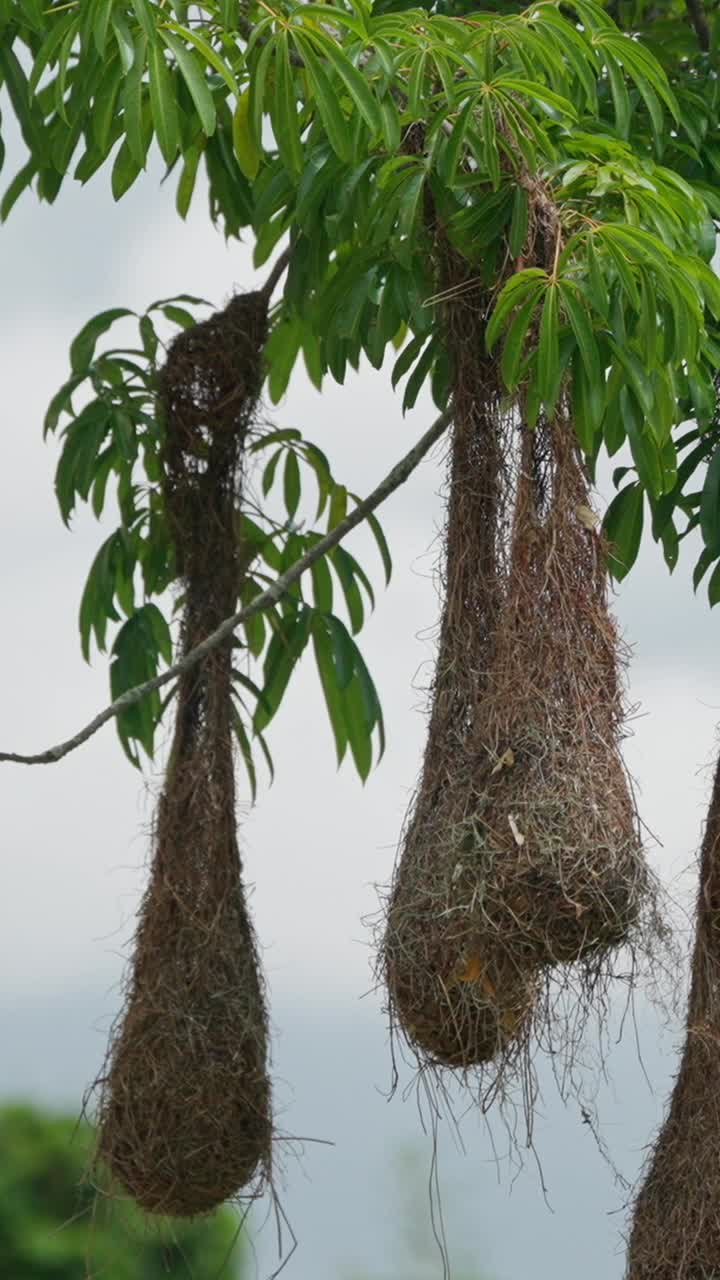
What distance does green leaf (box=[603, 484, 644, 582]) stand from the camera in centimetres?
293

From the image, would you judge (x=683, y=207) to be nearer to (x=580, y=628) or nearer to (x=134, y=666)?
(x=580, y=628)

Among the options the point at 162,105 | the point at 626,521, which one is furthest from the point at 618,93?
the point at 626,521

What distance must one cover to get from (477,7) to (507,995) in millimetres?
1840

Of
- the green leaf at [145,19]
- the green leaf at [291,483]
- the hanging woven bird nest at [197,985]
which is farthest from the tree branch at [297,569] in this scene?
the green leaf at [145,19]

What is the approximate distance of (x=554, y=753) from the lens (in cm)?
212

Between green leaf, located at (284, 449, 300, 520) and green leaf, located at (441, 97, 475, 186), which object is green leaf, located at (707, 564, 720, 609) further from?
green leaf, located at (441, 97, 475, 186)

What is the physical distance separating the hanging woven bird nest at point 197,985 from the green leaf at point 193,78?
77 centimetres

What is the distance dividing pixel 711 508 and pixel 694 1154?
0.96 m

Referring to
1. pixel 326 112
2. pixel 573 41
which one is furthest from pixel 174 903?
pixel 573 41

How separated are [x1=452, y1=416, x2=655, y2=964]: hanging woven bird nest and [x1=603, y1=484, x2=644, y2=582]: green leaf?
673 millimetres

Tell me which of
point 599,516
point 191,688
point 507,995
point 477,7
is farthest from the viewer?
point 477,7

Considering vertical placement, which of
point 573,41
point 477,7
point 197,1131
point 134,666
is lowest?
point 197,1131

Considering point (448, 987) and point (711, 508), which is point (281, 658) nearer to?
point (711, 508)

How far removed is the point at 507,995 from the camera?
2.12 metres
